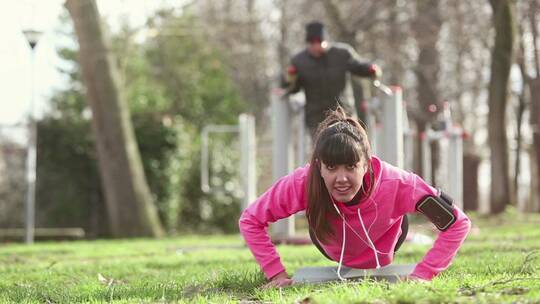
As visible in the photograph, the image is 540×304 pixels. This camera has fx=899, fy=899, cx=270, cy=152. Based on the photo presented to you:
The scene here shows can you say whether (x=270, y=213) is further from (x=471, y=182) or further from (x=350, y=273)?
(x=471, y=182)

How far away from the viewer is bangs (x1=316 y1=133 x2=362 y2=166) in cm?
429

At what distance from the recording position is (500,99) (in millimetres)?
18672

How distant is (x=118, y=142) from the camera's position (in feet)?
52.1

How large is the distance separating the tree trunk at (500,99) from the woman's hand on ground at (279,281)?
14.3 m

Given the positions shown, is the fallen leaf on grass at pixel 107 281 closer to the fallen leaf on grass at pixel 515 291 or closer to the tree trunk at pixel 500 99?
→ the fallen leaf on grass at pixel 515 291

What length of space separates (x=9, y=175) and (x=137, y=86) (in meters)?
9.94

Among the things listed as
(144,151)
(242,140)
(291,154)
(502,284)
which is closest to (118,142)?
(144,151)

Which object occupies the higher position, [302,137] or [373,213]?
[302,137]

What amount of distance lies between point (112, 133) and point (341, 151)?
11976 millimetres

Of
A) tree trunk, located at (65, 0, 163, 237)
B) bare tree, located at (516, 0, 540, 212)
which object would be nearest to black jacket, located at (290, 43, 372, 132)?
tree trunk, located at (65, 0, 163, 237)

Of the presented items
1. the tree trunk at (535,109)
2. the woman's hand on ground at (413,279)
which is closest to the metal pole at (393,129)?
the woman's hand on ground at (413,279)

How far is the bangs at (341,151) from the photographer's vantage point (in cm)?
429

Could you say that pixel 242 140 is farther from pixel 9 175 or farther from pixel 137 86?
pixel 137 86

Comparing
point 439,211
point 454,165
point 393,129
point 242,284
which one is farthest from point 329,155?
point 454,165
